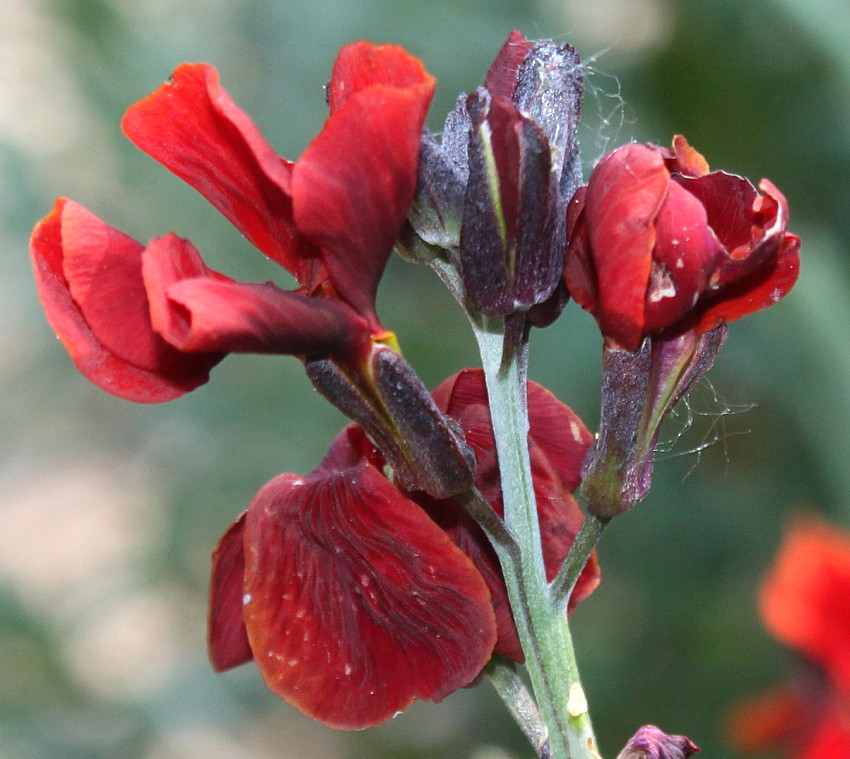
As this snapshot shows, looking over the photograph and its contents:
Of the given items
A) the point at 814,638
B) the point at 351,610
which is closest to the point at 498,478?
the point at 351,610

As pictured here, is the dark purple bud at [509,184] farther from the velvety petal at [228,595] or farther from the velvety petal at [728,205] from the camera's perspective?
the velvety petal at [228,595]

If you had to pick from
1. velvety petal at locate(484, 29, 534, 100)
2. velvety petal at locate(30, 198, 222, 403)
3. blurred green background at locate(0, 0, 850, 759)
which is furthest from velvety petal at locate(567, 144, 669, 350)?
blurred green background at locate(0, 0, 850, 759)

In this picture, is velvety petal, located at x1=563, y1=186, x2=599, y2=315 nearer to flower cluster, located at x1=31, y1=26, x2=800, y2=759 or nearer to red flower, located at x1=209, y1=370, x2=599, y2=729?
flower cluster, located at x1=31, y1=26, x2=800, y2=759

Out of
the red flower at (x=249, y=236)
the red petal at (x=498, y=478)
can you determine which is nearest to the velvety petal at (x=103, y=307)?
the red flower at (x=249, y=236)

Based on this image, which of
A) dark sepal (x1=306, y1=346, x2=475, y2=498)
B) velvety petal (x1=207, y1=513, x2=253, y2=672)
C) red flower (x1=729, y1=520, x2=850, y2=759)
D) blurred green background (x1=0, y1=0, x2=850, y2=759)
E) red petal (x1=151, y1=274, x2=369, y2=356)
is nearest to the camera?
red petal (x1=151, y1=274, x2=369, y2=356)

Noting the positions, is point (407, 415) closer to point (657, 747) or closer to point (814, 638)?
point (657, 747)

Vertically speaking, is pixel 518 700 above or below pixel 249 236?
below
